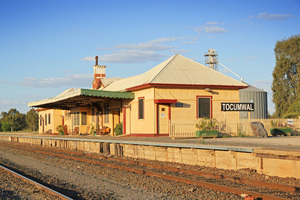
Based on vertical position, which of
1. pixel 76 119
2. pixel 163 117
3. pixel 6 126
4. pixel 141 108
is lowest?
pixel 6 126

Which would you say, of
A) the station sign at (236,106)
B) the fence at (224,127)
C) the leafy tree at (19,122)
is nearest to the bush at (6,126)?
the leafy tree at (19,122)

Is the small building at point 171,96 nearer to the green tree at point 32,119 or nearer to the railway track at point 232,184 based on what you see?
the railway track at point 232,184

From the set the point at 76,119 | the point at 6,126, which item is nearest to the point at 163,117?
the point at 76,119

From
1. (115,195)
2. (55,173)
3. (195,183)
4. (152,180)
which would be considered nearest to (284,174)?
(195,183)

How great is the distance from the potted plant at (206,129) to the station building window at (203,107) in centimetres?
260

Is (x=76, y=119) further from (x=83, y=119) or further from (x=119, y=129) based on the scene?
(x=119, y=129)

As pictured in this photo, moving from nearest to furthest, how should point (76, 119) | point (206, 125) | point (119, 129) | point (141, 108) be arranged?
point (206, 125), point (141, 108), point (119, 129), point (76, 119)

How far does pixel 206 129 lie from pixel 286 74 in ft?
125

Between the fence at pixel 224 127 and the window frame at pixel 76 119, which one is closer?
the fence at pixel 224 127

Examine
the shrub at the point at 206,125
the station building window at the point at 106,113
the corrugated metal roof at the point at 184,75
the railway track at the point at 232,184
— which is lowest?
the railway track at the point at 232,184

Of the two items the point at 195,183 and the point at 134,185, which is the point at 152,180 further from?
the point at 195,183

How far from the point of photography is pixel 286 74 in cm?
5703

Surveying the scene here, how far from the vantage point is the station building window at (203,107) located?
27.2 meters

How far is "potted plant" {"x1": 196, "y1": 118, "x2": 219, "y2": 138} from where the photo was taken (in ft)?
76.0
